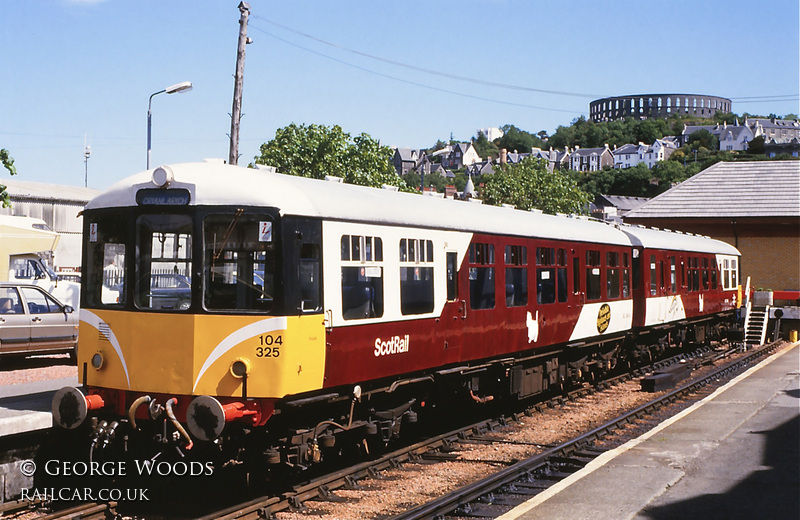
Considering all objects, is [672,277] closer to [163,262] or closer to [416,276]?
[416,276]

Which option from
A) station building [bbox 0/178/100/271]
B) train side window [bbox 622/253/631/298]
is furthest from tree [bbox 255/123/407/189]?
train side window [bbox 622/253/631/298]

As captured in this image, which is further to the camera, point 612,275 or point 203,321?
point 612,275

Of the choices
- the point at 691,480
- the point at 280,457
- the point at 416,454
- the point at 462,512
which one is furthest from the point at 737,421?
the point at 280,457

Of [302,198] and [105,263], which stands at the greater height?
[302,198]

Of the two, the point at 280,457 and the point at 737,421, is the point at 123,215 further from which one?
the point at 737,421

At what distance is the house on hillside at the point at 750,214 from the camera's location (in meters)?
38.4

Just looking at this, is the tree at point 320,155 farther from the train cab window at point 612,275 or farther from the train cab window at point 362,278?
the train cab window at point 362,278

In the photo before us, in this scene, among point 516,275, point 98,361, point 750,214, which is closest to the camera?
point 98,361

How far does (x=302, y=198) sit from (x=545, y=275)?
6.93 meters

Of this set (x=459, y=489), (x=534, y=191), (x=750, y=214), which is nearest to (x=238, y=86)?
(x=459, y=489)

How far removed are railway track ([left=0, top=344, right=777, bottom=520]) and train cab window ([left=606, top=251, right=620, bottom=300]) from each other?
12.3 ft

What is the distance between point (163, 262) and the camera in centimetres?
905

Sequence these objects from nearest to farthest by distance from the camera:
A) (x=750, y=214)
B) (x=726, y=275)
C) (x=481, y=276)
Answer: (x=481, y=276)
(x=726, y=275)
(x=750, y=214)

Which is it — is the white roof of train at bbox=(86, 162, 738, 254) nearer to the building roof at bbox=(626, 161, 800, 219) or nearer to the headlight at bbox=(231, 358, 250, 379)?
the headlight at bbox=(231, 358, 250, 379)
